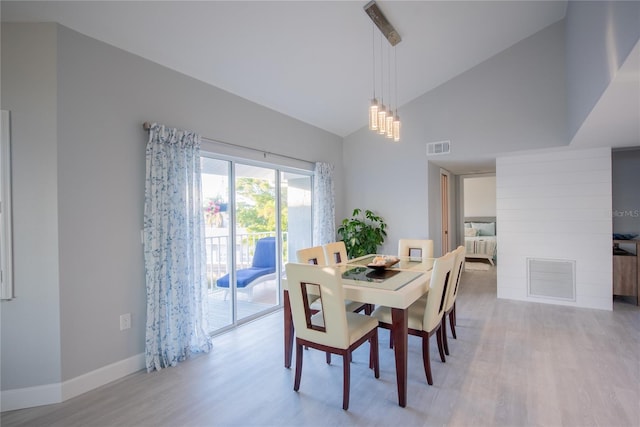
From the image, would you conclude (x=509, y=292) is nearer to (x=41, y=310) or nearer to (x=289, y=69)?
(x=289, y=69)

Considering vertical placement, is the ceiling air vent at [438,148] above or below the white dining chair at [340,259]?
above

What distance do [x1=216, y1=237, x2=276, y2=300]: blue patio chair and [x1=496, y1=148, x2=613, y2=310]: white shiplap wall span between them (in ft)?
11.2

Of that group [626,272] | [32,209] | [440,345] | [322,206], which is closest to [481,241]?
[626,272]

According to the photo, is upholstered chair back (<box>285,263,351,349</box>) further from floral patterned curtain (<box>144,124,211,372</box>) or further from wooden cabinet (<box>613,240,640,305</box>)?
wooden cabinet (<box>613,240,640,305</box>)

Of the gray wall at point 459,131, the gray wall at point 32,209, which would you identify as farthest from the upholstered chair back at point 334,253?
the gray wall at point 32,209

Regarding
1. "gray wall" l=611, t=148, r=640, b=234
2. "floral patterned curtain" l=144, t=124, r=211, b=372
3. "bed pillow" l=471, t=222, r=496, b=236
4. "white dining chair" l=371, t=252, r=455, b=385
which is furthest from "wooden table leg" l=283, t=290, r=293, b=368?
"bed pillow" l=471, t=222, r=496, b=236

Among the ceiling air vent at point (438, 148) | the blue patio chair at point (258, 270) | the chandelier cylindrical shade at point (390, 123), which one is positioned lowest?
the blue patio chair at point (258, 270)

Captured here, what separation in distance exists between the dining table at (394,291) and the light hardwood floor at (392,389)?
0.27 metres

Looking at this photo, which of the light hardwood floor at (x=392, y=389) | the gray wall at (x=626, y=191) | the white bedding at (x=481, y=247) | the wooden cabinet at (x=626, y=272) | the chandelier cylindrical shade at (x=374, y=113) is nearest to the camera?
the light hardwood floor at (x=392, y=389)

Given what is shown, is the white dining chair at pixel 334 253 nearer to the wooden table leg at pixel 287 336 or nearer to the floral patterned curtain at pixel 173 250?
the wooden table leg at pixel 287 336

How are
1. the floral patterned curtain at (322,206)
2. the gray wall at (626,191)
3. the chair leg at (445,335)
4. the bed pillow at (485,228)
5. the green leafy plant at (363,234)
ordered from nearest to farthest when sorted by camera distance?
1. the chair leg at (445,335)
2. the gray wall at (626,191)
3. the floral patterned curtain at (322,206)
4. the green leafy plant at (363,234)
5. the bed pillow at (485,228)

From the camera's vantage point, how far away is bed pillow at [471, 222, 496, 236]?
824 centimetres

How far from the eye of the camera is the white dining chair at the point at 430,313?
93.5 inches

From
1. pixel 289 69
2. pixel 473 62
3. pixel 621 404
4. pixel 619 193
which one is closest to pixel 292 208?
pixel 289 69
